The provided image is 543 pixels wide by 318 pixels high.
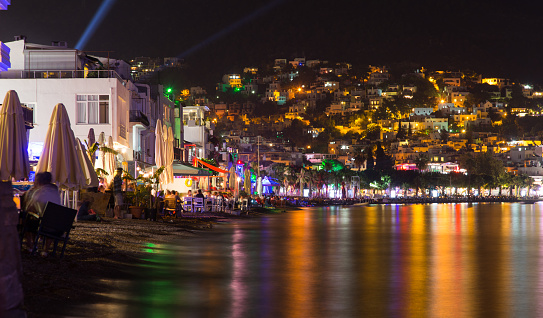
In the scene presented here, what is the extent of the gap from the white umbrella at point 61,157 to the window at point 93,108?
23.0 meters

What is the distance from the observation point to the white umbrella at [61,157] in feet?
53.1

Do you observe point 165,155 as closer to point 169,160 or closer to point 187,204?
point 169,160

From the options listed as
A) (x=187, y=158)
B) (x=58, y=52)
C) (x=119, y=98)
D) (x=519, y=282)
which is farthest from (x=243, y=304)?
(x=187, y=158)

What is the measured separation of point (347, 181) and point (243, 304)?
173 m

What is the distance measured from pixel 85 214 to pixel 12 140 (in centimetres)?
599

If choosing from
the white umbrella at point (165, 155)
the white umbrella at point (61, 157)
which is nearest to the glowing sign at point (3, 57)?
the white umbrella at point (61, 157)

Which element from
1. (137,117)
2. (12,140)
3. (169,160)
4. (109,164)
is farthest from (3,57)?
(137,117)

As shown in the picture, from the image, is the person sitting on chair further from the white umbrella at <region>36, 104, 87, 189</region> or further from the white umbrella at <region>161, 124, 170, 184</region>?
the white umbrella at <region>161, 124, 170, 184</region>

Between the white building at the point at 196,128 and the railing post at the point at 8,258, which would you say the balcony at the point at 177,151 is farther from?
the railing post at the point at 8,258

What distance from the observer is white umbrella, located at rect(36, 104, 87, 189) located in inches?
637

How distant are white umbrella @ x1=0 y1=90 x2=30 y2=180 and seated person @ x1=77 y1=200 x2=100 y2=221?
5.58 m

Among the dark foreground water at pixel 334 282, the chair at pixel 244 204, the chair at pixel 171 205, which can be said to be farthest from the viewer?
the chair at pixel 244 204

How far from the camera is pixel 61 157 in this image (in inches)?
644

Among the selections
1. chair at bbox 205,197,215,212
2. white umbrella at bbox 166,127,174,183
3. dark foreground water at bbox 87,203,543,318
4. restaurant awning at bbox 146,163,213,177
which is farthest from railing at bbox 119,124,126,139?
dark foreground water at bbox 87,203,543,318
